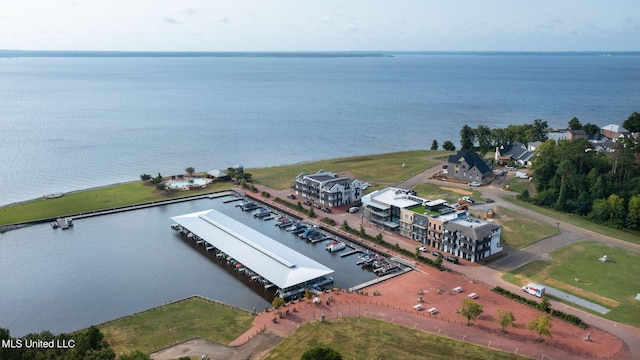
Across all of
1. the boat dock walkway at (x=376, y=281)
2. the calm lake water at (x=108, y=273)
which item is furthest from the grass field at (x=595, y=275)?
the calm lake water at (x=108, y=273)

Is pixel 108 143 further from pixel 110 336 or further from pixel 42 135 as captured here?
pixel 110 336

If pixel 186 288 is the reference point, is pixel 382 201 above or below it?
above

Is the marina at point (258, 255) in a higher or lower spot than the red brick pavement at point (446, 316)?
higher

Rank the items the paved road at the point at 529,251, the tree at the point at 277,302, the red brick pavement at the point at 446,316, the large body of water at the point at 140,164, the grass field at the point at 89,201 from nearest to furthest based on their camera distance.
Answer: the red brick pavement at the point at 446,316 < the paved road at the point at 529,251 < the tree at the point at 277,302 < the large body of water at the point at 140,164 < the grass field at the point at 89,201

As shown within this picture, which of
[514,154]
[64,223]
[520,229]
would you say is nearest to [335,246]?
[520,229]

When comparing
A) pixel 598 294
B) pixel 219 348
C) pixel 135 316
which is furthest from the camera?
pixel 598 294

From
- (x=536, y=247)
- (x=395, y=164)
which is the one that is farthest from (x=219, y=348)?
(x=395, y=164)

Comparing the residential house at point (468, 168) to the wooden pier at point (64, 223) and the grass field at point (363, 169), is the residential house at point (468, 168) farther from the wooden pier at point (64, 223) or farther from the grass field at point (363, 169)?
the wooden pier at point (64, 223)
